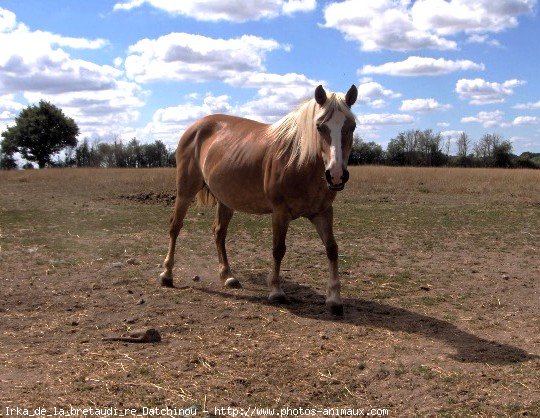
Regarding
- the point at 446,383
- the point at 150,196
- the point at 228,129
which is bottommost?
the point at 446,383

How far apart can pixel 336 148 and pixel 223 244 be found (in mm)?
2685

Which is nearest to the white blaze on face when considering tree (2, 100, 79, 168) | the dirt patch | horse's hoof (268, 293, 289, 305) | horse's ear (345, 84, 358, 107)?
horse's ear (345, 84, 358, 107)

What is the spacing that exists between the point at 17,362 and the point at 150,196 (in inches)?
485

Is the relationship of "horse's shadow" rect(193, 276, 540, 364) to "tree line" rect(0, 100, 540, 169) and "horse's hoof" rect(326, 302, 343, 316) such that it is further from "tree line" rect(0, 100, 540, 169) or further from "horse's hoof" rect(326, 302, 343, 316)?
"tree line" rect(0, 100, 540, 169)

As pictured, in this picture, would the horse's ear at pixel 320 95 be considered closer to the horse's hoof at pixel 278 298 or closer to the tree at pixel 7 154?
the horse's hoof at pixel 278 298

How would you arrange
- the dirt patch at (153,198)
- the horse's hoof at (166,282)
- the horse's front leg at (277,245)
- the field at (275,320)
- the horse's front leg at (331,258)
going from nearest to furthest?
the field at (275,320)
the horse's front leg at (331,258)
the horse's front leg at (277,245)
the horse's hoof at (166,282)
the dirt patch at (153,198)

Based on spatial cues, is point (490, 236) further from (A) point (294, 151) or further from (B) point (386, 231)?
(A) point (294, 151)

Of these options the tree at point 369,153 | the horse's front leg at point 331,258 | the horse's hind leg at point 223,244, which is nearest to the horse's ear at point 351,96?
the horse's front leg at point 331,258

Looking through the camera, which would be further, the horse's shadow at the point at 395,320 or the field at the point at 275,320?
the horse's shadow at the point at 395,320

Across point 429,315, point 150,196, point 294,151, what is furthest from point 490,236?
point 150,196

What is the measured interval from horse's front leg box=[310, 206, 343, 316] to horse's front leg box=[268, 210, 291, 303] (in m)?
0.34

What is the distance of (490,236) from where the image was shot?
9930mm

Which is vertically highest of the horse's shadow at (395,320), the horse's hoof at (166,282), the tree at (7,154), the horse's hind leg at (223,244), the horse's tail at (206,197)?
the tree at (7,154)

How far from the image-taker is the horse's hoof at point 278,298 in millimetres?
5832
